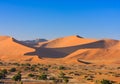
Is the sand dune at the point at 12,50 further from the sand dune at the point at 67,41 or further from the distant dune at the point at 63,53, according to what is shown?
the sand dune at the point at 67,41

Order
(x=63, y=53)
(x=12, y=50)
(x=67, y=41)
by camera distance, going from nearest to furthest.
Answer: (x=12, y=50)
(x=63, y=53)
(x=67, y=41)

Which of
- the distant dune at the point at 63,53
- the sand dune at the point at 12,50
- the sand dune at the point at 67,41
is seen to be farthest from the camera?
the sand dune at the point at 67,41

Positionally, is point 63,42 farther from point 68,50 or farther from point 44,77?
point 44,77

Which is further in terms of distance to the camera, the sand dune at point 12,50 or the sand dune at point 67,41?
the sand dune at point 67,41

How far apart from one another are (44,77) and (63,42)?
127m

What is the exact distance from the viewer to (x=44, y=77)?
121ft

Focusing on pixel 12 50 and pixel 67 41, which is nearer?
pixel 12 50

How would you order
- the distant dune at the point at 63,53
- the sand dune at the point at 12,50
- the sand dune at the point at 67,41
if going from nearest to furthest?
the distant dune at the point at 63,53 → the sand dune at the point at 12,50 → the sand dune at the point at 67,41

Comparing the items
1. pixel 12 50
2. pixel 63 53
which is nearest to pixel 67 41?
pixel 63 53

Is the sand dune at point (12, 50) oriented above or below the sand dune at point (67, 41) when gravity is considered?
below

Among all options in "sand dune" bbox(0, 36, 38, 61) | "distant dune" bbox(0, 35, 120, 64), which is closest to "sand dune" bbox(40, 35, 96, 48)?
"distant dune" bbox(0, 35, 120, 64)

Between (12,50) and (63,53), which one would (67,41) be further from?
(12,50)

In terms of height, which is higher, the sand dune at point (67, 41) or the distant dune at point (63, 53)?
the sand dune at point (67, 41)

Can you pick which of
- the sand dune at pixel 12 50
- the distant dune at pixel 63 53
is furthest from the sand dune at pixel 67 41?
the sand dune at pixel 12 50
